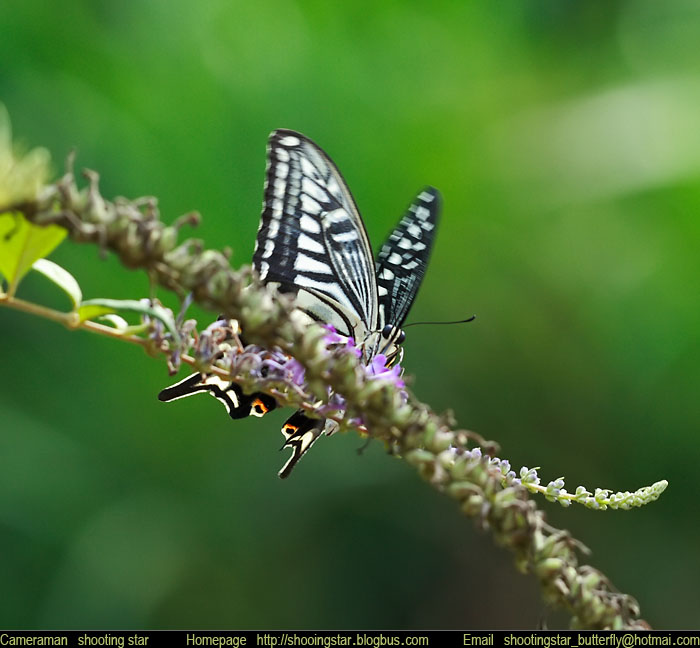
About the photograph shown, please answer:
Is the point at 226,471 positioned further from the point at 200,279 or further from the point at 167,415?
the point at 200,279

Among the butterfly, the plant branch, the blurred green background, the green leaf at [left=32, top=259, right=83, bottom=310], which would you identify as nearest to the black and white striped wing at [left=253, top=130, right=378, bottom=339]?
the butterfly

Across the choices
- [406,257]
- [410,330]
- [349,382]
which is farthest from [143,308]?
[410,330]

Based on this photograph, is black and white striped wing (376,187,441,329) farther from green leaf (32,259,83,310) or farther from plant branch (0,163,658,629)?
plant branch (0,163,658,629)

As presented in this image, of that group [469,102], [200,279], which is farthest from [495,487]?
[469,102]

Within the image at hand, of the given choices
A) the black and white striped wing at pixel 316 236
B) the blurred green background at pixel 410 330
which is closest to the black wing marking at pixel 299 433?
the black and white striped wing at pixel 316 236

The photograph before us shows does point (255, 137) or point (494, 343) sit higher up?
point (255, 137)

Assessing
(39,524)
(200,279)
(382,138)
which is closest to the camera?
(200,279)

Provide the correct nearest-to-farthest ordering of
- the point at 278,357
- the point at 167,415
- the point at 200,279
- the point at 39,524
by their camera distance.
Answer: the point at 200,279 < the point at 278,357 < the point at 39,524 < the point at 167,415
